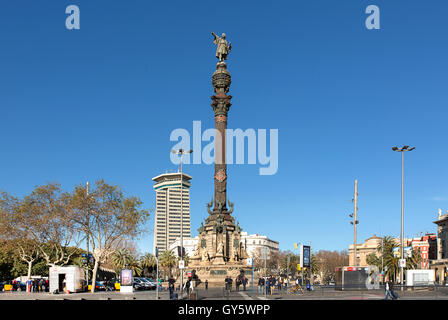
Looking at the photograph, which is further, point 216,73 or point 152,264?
point 152,264

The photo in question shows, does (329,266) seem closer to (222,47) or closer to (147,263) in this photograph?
(147,263)

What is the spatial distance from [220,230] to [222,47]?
2525 cm

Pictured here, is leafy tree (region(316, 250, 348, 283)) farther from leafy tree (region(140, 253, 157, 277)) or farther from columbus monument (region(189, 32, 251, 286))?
columbus monument (region(189, 32, 251, 286))

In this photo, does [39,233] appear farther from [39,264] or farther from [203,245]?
[39,264]

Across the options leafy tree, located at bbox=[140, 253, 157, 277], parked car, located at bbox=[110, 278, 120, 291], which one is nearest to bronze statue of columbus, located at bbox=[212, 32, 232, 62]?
parked car, located at bbox=[110, 278, 120, 291]

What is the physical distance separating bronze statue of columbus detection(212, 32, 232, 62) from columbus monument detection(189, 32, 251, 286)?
433mm

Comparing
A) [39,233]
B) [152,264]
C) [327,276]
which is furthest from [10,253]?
[327,276]

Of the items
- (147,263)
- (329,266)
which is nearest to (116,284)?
(147,263)

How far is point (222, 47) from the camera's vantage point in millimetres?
66125
